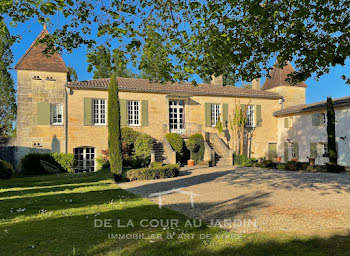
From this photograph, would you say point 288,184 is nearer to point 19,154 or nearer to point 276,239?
point 276,239

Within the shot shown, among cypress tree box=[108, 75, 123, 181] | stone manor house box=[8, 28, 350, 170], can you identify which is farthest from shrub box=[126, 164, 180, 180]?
stone manor house box=[8, 28, 350, 170]

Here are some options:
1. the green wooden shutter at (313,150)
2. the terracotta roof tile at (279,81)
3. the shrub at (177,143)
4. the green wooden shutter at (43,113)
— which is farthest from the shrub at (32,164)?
the terracotta roof tile at (279,81)

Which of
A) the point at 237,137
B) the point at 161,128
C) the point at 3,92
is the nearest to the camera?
the point at 161,128

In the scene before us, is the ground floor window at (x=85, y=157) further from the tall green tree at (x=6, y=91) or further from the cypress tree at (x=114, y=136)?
the tall green tree at (x=6, y=91)

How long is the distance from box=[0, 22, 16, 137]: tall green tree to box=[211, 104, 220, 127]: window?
19.7m

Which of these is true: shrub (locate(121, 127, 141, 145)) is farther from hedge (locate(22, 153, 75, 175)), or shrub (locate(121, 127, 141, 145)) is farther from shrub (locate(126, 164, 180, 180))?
shrub (locate(126, 164, 180, 180))

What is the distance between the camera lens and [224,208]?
20.6 feet

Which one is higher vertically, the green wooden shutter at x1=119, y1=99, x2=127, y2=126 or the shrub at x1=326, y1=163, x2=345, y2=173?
the green wooden shutter at x1=119, y1=99, x2=127, y2=126

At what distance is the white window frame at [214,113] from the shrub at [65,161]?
35.1 feet

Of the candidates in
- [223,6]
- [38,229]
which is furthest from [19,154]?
[223,6]

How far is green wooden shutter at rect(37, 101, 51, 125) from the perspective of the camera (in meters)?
17.8

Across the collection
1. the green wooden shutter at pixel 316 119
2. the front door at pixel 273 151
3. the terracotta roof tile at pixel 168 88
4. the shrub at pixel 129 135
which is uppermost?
the terracotta roof tile at pixel 168 88

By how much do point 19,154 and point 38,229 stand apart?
14878 millimetres

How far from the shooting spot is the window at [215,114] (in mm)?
22250
